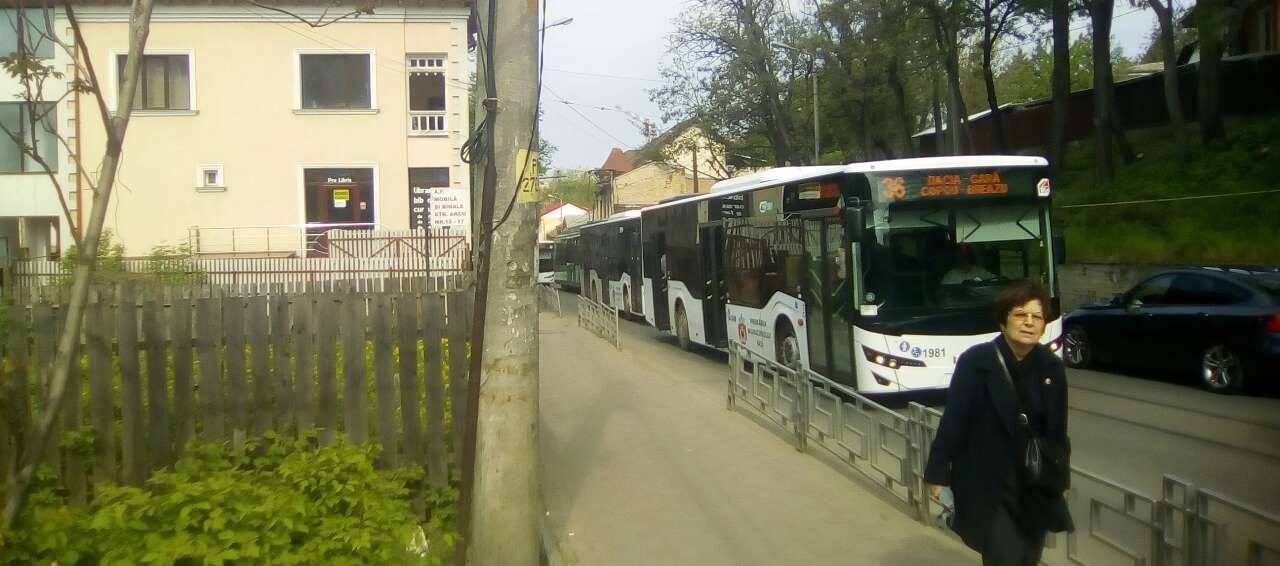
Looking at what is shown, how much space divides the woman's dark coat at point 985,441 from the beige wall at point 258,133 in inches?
1029

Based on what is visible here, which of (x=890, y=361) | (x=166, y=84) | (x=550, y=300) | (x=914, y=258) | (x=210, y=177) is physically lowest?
(x=890, y=361)

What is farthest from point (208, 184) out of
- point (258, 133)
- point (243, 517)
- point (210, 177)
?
point (243, 517)

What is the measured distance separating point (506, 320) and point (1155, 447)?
756 centimetres

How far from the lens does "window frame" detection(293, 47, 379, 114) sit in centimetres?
2930

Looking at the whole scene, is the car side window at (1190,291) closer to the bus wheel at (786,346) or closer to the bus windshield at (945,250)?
the bus windshield at (945,250)

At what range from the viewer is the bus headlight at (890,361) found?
12133 mm

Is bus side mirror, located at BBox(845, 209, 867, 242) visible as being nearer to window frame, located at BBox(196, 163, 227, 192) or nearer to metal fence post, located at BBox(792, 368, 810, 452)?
metal fence post, located at BBox(792, 368, 810, 452)

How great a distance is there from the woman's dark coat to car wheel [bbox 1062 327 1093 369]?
12.6m

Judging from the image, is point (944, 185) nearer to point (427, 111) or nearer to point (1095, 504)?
point (1095, 504)

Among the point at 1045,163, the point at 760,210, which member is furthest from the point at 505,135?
the point at 760,210

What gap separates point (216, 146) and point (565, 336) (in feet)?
40.0

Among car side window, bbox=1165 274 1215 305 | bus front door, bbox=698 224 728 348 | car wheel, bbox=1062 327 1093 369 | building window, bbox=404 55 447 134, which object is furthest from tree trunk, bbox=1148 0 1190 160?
building window, bbox=404 55 447 134

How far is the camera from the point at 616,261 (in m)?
30.2

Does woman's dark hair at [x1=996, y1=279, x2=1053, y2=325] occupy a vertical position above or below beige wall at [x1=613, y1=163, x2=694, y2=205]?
below
